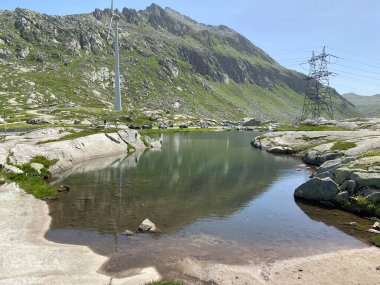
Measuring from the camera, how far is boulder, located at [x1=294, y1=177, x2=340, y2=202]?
1922 inches

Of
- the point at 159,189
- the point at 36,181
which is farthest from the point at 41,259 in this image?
the point at 36,181

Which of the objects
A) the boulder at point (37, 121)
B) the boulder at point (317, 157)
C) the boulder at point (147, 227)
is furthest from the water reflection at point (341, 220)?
the boulder at point (37, 121)

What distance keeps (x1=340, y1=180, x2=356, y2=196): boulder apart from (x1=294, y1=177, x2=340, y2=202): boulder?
938 millimetres

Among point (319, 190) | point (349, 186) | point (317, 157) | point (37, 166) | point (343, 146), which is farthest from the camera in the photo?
point (317, 157)

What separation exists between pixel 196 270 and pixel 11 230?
20.3 meters

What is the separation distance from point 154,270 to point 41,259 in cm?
964

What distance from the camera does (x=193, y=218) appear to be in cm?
4197

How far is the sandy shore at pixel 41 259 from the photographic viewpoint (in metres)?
25.4

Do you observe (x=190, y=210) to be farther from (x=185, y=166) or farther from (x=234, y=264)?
(x=185, y=166)

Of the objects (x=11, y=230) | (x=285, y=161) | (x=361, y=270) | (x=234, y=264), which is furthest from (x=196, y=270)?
(x=285, y=161)

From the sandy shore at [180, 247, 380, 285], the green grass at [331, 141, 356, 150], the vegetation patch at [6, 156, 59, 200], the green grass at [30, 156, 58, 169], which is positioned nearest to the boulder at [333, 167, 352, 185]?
the sandy shore at [180, 247, 380, 285]

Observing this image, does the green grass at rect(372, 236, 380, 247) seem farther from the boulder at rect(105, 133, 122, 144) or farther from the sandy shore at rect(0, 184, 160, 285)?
the boulder at rect(105, 133, 122, 144)

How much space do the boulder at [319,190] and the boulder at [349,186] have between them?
0.94 meters

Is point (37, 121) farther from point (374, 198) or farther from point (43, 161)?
point (374, 198)
